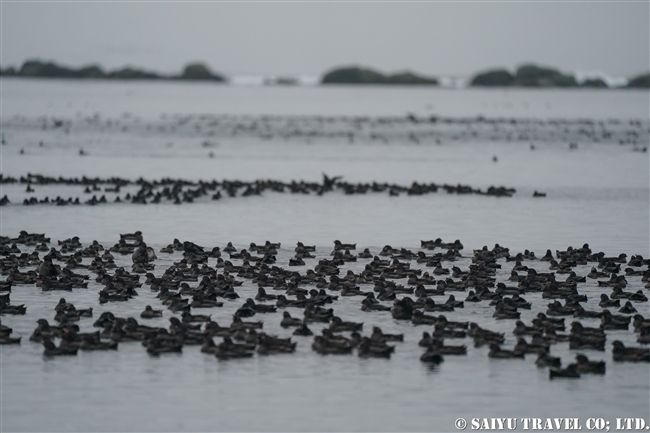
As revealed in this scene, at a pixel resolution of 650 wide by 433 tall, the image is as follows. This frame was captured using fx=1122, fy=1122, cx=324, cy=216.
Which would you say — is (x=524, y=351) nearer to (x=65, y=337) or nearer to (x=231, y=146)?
(x=65, y=337)

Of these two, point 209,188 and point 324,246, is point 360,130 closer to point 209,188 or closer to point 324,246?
point 209,188

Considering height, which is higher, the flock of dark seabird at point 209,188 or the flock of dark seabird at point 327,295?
the flock of dark seabird at point 209,188

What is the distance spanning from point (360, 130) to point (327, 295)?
333 feet

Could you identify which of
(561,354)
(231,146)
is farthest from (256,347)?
(231,146)

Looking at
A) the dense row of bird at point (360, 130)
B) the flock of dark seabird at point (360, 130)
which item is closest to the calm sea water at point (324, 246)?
the flock of dark seabird at point (360, 130)

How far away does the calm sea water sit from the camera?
19.6 meters

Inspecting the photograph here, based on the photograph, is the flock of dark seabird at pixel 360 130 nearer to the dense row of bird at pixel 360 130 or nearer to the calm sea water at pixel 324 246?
the dense row of bird at pixel 360 130

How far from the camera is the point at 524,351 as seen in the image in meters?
22.7

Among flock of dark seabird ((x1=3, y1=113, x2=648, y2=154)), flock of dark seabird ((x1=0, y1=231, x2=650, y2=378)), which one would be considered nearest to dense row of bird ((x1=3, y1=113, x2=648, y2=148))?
flock of dark seabird ((x1=3, y1=113, x2=648, y2=154))

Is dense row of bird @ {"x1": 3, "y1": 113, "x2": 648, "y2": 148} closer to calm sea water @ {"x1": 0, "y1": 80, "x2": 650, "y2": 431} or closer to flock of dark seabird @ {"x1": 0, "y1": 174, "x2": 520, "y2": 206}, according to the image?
calm sea water @ {"x1": 0, "y1": 80, "x2": 650, "y2": 431}

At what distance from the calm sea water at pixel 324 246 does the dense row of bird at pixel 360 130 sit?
11.9 m

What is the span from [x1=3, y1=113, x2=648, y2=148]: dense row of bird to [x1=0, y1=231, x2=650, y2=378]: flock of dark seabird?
59.8 metres

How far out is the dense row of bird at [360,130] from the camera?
361 feet

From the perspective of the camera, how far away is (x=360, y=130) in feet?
421
